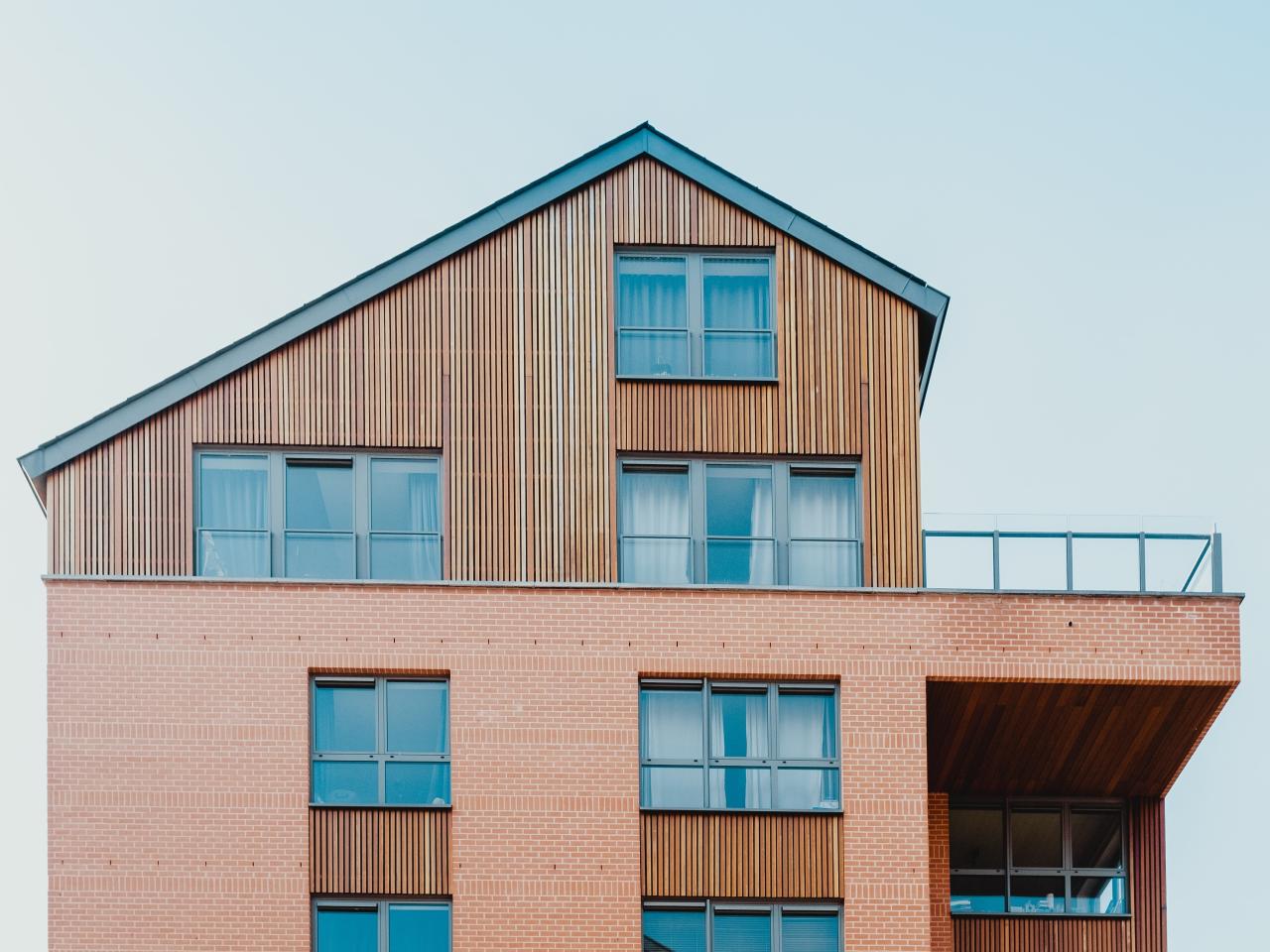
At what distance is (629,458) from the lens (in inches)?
1060

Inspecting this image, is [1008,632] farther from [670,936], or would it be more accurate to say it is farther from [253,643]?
[253,643]

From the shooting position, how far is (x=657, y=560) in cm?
2667

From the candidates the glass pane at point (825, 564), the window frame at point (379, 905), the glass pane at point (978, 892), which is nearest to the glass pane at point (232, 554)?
the window frame at point (379, 905)

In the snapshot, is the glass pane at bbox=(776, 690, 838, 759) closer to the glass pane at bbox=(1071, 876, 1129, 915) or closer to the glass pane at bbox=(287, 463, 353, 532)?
the glass pane at bbox=(1071, 876, 1129, 915)

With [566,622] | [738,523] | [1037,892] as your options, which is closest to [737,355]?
[738,523]

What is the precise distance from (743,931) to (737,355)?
7.83m

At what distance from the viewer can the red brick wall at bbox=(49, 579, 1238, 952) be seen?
2512cm

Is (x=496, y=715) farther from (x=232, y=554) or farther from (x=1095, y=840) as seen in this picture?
(x=1095, y=840)

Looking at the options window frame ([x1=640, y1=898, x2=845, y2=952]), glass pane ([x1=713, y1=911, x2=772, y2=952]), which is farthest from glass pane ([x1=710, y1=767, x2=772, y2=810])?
→ glass pane ([x1=713, y1=911, x2=772, y2=952])

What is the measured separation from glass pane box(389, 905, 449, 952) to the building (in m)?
0.04

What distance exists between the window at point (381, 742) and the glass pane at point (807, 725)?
14.6 ft

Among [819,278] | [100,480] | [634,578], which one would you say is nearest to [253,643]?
[100,480]

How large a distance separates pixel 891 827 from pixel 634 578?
4755mm

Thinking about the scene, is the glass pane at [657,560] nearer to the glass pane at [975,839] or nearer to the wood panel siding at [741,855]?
the wood panel siding at [741,855]
